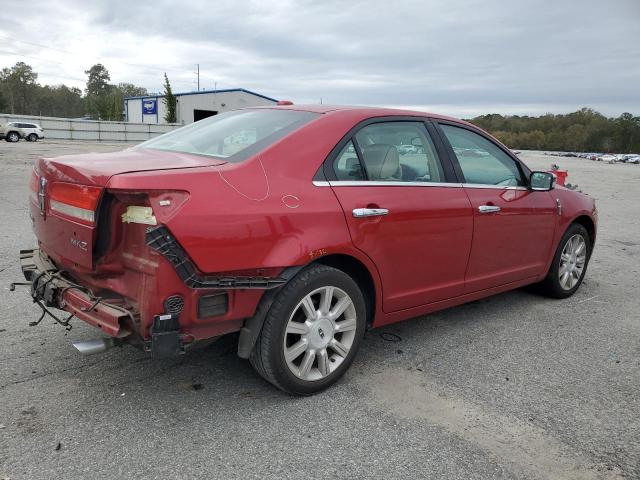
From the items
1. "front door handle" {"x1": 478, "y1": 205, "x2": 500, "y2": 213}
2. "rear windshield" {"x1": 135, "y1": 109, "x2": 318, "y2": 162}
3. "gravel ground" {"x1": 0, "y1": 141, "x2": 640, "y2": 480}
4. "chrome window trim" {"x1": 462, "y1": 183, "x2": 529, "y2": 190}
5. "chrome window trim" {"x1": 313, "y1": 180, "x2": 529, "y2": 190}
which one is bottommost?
"gravel ground" {"x1": 0, "y1": 141, "x2": 640, "y2": 480}

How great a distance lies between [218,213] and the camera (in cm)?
263

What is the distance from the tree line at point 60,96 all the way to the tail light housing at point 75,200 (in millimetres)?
74499

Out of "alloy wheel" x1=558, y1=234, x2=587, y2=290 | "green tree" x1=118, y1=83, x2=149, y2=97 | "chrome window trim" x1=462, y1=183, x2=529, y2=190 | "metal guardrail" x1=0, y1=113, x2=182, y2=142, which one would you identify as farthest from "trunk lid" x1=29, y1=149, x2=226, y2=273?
"green tree" x1=118, y1=83, x2=149, y2=97

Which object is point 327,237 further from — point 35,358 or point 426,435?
point 35,358

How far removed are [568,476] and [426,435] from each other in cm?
68

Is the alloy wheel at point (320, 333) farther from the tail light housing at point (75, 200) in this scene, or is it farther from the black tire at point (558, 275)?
the black tire at point (558, 275)

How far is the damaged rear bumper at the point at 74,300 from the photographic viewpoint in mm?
2629

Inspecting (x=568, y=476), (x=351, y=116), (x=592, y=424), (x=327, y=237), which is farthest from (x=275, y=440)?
(x=351, y=116)

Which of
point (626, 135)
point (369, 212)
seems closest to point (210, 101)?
point (369, 212)

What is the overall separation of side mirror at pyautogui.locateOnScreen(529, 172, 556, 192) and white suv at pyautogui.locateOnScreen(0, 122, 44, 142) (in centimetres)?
3847

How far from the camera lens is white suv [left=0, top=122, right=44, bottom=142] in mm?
35344

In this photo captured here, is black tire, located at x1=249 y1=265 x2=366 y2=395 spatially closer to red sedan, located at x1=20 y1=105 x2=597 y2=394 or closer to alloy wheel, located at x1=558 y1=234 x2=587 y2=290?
red sedan, located at x1=20 y1=105 x2=597 y2=394

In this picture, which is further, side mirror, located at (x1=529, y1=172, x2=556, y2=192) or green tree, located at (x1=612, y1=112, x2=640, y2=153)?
green tree, located at (x1=612, y1=112, x2=640, y2=153)

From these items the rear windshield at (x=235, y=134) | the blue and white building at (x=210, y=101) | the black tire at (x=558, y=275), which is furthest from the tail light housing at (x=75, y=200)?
the blue and white building at (x=210, y=101)
